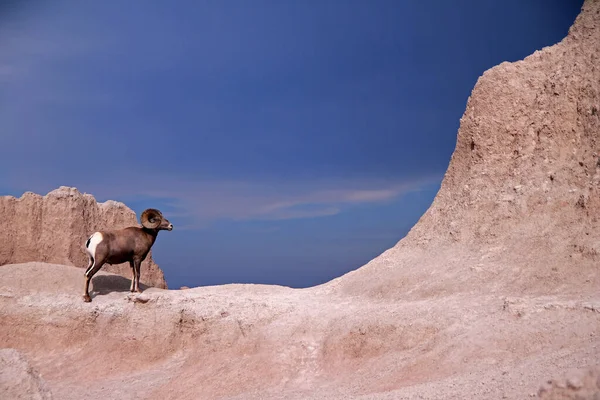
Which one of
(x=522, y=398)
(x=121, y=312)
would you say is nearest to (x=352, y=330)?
(x=522, y=398)

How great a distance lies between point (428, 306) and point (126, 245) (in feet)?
31.0

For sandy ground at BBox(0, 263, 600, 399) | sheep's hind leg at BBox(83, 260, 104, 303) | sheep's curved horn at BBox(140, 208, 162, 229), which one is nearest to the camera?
sandy ground at BBox(0, 263, 600, 399)

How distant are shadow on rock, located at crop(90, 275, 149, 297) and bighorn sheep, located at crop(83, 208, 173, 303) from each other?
0.88 meters

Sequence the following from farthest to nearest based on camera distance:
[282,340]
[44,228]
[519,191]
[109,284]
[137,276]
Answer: [44,228] → [109,284] → [137,276] → [519,191] → [282,340]

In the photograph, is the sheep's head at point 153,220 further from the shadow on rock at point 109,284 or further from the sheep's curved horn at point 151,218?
the shadow on rock at point 109,284

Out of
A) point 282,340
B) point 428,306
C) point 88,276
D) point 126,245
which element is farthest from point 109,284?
point 428,306

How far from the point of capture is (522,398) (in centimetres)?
735

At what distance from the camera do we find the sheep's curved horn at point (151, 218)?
62.2ft

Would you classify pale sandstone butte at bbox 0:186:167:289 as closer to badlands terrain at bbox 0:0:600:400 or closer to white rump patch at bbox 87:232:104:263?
badlands terrain at bbox 0:0:600:400

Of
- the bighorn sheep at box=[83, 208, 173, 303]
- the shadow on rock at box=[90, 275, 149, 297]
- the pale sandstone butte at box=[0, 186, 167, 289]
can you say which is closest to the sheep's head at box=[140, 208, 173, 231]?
the bighorn sheep at box=[83, 208, 173, 303]

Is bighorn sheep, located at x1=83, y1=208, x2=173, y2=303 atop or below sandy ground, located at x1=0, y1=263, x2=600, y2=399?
atop

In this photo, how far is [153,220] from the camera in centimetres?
1906

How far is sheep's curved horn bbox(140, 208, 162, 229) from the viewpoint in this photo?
18953mm

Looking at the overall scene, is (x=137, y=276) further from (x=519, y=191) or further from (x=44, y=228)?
(x=519, y=191)
